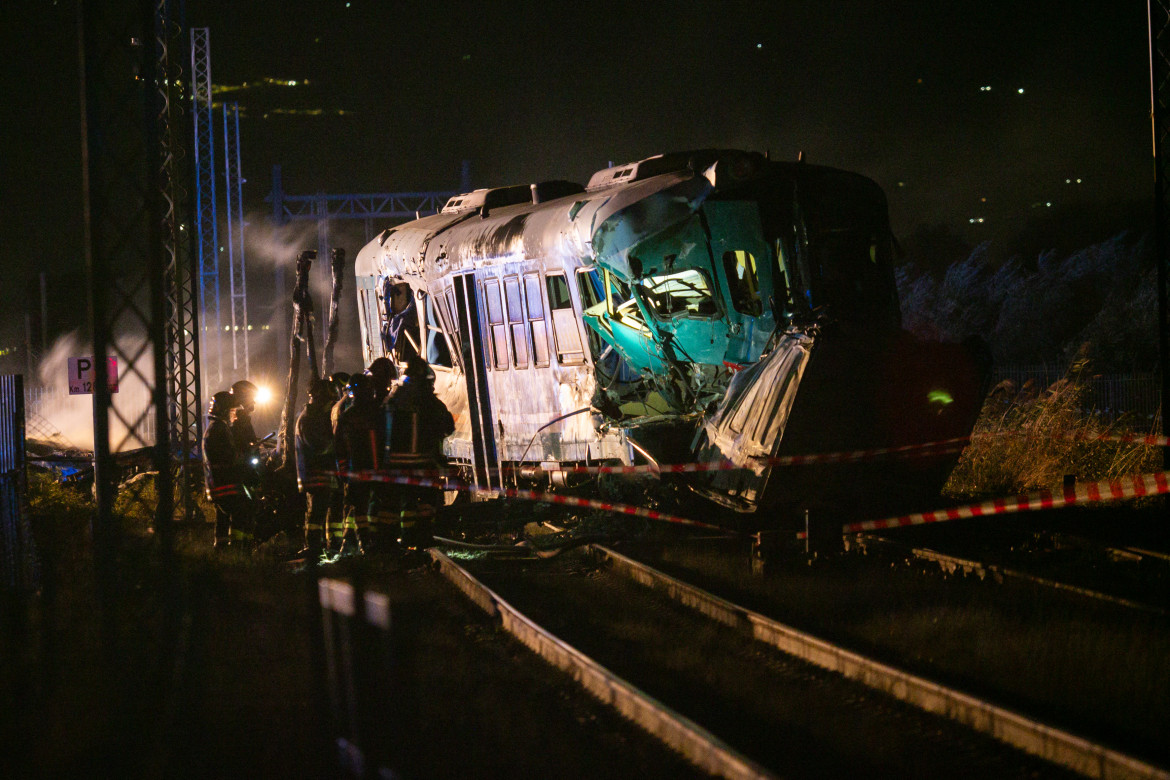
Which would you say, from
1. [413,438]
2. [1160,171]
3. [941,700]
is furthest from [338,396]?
[1160,171]

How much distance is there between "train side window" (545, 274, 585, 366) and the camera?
39.4 ft

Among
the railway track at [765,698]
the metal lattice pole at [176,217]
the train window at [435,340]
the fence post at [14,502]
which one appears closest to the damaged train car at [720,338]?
the train window at [435,340]

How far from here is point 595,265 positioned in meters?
11.2

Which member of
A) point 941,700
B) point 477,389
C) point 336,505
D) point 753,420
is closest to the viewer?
point 941,700

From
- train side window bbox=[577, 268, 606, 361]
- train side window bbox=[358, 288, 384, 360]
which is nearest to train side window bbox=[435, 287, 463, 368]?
train side window bbox=[358, 288, 384, 360]

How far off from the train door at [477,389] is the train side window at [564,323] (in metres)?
1.55

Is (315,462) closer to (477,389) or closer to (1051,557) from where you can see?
(477,389)

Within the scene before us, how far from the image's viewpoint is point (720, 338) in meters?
10.6

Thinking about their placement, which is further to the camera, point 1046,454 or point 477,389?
point 1046,454

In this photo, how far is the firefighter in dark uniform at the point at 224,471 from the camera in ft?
35.9

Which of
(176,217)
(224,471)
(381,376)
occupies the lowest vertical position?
(224,471)

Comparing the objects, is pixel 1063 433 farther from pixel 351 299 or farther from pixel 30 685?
pixel 351 299

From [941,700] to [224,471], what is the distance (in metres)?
8.04

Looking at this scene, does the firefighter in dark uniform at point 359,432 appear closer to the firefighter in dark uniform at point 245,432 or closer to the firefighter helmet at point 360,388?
the firefighter helmet at point 360,388
